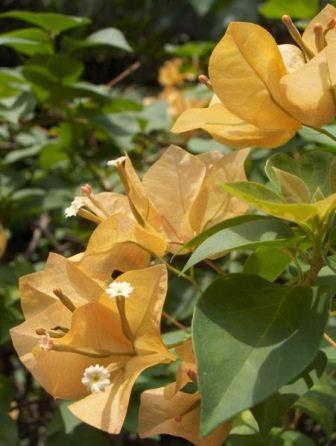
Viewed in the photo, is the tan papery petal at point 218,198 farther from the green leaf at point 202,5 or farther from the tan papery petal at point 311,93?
the green leaf at point 202,5

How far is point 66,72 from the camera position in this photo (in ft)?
4.46

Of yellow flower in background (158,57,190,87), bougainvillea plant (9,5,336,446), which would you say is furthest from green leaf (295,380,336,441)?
yellow flower in background (158,57,190,87)

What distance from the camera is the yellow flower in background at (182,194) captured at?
→ 73cm

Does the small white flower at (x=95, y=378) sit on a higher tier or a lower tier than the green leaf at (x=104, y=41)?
higher

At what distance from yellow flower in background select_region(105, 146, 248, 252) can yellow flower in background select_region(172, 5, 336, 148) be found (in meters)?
0.07

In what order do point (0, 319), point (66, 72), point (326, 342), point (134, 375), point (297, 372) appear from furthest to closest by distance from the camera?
point (66, 72) < point (0, 319) < point (326, 342) < point (134, 375) < point (297, 372)

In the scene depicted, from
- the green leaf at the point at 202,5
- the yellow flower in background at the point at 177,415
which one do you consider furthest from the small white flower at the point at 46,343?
the green leaf at the point at 202,5

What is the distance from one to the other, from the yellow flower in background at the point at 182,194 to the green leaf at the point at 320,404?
0.23 metres

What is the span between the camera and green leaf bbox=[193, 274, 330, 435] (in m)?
0.52

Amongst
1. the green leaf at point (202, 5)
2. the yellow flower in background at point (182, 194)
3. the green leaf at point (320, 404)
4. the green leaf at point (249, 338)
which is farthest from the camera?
the green leaf at point (202, 5)

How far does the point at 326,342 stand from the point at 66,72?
29.9 inches

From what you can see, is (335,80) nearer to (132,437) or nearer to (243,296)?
(243,296)

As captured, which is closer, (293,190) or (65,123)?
(293,190)

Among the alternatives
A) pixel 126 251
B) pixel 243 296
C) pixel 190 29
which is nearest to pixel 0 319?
pixel 126 251
